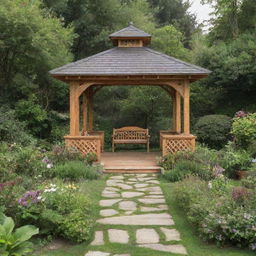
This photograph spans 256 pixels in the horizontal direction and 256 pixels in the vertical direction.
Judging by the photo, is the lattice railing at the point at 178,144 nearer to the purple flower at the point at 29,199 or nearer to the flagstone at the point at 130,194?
the flagstone at the point at 130,194

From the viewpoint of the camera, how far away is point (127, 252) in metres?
4.14

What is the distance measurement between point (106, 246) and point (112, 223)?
0.89 metres

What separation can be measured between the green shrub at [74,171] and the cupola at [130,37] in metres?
5.22

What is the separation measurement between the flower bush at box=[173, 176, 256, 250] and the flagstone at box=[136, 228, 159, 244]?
0.55 metres

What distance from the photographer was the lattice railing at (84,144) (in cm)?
1028

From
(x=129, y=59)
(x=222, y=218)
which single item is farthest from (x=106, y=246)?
(x=129, y=59)

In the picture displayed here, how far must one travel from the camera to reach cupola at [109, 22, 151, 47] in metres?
11.9

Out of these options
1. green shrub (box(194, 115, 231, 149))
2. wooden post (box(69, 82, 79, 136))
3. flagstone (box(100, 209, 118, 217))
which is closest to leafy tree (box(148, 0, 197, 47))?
green shrub (box(194, 115, 231, 149))

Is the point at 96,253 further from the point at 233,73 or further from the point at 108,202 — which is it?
the point at 233,73

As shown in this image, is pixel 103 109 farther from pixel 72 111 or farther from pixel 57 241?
pixel 57 241

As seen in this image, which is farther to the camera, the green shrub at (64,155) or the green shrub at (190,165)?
the green shrub at (64,155)

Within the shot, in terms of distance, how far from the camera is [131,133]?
14.3 m

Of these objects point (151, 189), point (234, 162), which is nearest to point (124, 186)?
point (151, 189)

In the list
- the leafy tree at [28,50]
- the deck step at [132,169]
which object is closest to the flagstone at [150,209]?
the deck step at [132,169]
